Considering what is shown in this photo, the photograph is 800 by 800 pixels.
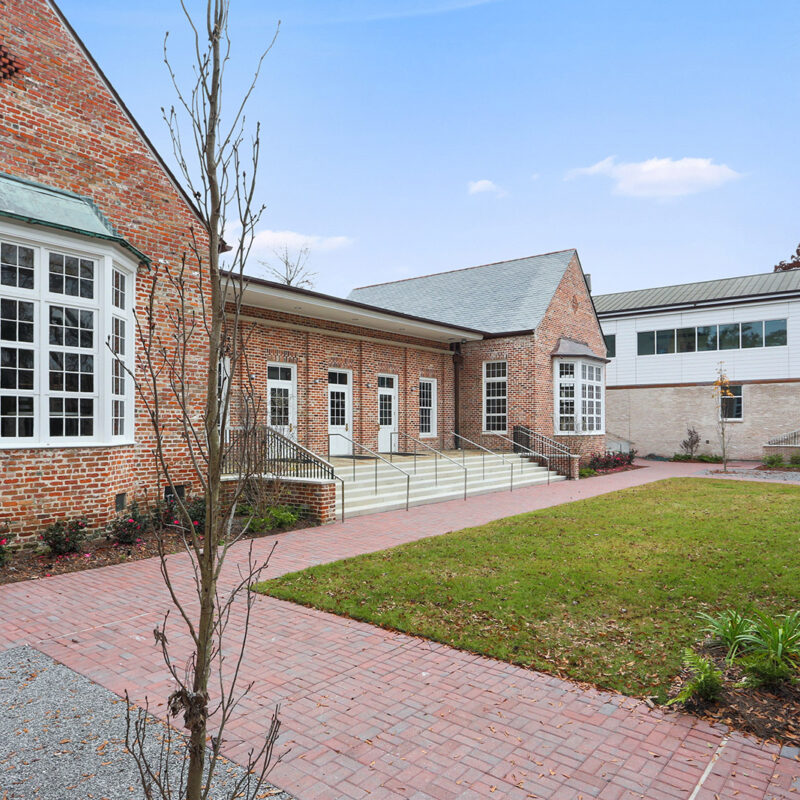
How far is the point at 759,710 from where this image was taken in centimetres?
406

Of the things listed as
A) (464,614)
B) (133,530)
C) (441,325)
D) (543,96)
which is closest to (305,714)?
(464,614)

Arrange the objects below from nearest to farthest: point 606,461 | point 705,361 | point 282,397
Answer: point 282,397, point 606,461, point 705,361

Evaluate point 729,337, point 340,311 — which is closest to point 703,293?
point 729,337

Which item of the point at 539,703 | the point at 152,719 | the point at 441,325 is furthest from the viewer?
the point at 441,325

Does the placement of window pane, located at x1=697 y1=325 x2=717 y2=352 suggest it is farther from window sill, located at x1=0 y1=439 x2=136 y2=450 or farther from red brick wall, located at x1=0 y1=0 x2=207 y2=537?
window sill, located at x1=0 y1=439 x2=136 y2=450

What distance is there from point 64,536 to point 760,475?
21.7 metres

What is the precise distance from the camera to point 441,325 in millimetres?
19344

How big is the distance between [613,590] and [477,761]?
3868mm

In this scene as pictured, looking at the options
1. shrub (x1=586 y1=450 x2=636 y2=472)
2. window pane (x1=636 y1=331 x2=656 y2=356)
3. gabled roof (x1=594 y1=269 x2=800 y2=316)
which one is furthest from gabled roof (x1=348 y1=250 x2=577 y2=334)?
window pane (x1=636 y1=331 x2=656 y2=356)

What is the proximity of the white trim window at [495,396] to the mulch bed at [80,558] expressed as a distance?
1438 centimetres

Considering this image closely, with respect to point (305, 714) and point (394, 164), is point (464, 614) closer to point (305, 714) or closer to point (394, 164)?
point (305, 714)

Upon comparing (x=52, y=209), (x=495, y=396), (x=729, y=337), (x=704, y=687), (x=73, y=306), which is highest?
(x=729, y=337)

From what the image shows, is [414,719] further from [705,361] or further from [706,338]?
[706,338]

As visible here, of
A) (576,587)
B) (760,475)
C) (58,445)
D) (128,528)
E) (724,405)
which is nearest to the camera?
(576,587)
